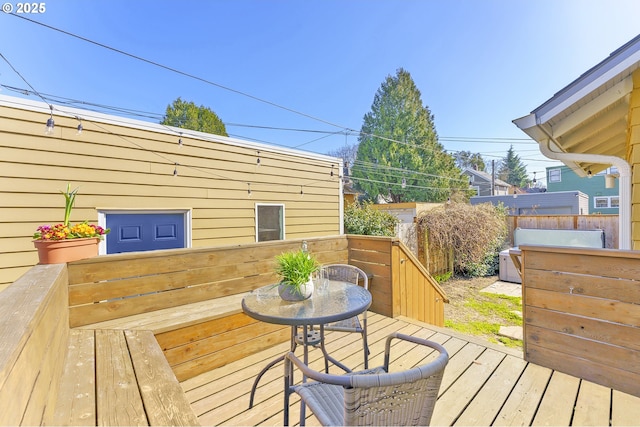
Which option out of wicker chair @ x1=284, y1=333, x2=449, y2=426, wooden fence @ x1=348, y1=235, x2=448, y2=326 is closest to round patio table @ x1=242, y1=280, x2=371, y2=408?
wicker chair @ x1=284, y1=333, x2=449, y2=426

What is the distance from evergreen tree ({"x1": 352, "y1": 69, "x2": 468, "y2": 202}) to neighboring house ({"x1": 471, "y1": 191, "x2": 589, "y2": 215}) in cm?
327

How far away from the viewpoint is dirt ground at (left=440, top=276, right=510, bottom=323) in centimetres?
475

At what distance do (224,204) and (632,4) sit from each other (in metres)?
5.97

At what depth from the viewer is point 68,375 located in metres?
1.43

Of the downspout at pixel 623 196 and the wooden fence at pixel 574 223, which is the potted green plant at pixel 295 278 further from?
the wooden fence at pixel 574 223

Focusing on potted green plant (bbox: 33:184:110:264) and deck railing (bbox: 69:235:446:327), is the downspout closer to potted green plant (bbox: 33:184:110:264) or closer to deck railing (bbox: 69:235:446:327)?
deck railing (bbox: 69:235:446:327)

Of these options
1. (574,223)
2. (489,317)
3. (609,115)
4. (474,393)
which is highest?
(609,115)

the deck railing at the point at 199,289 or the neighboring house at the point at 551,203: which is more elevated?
the neighboring house at the point at 551,203

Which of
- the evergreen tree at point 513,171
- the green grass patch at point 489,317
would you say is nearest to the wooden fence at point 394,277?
the green grass patch at point 489,317

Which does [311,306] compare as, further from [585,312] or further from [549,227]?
[549,227]

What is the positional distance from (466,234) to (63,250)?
8009mm

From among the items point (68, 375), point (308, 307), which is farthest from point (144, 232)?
point (308, 307)

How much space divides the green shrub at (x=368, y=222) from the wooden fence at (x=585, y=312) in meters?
4.04

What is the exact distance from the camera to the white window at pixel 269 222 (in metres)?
5.08
